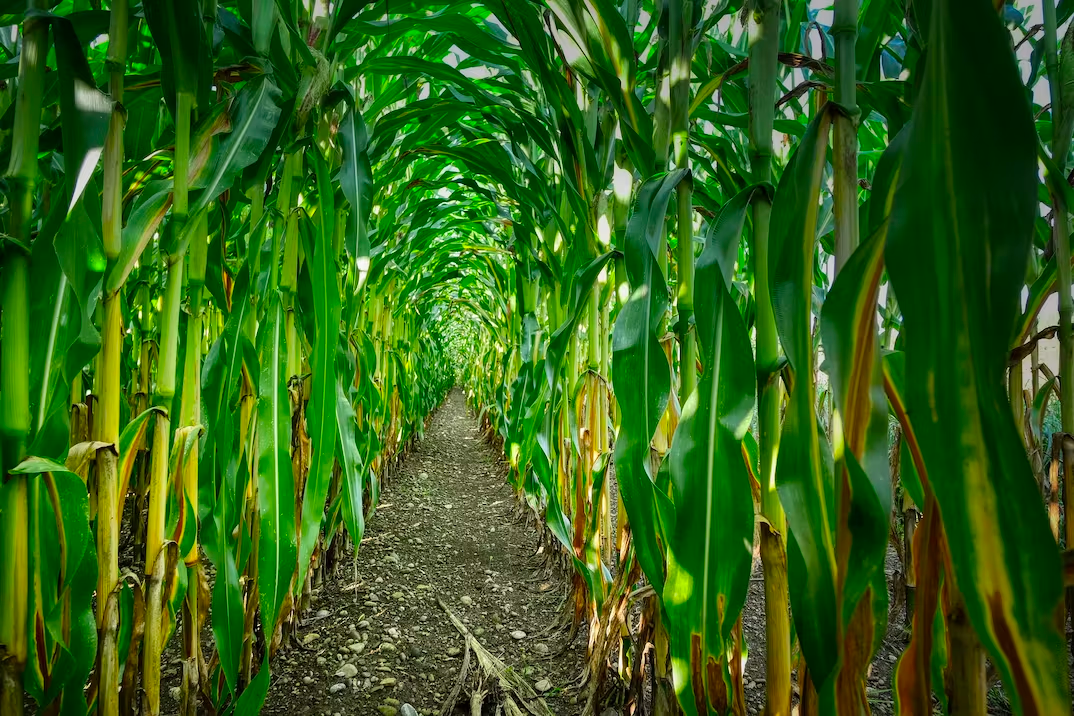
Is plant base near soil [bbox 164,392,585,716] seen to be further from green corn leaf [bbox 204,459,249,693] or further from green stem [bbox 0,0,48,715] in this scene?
green stem [bbox 0,0,48,715]

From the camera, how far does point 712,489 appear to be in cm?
50

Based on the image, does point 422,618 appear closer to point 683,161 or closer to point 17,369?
point 17,369

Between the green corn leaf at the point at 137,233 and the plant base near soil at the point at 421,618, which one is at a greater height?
the green corn leaf at the point at 137,233

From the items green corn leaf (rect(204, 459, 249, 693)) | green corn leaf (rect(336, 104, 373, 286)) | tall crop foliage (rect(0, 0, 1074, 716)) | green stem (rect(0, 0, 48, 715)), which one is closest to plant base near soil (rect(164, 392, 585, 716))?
tall crop foliage (rect(0, 0, 1074, 716))

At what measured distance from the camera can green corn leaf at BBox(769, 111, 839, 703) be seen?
0.38m

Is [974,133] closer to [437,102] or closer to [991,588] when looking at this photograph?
[991,588]

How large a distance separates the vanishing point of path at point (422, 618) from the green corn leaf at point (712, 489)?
2.07ft

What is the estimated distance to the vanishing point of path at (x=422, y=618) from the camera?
1033mm

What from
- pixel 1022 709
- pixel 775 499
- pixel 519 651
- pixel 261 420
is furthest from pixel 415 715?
pixel 1022 709

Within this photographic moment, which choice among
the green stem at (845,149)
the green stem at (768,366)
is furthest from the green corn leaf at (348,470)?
the green stem at (845,149)

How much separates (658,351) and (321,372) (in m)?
0.43

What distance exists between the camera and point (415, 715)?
3.11 feet

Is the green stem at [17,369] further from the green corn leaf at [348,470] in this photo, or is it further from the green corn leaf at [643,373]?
the green corn leaf at [643,373]

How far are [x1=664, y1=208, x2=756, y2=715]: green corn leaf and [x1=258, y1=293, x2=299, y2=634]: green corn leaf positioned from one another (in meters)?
0.48
